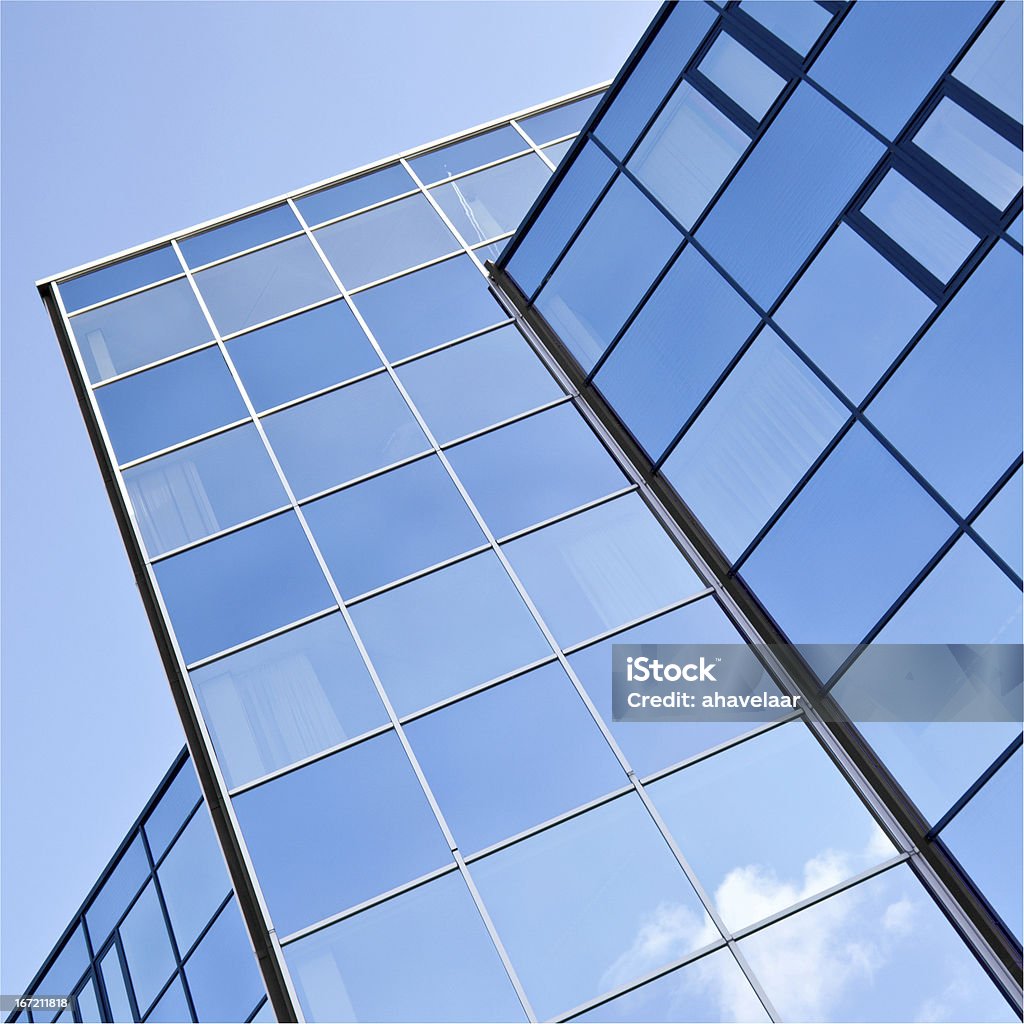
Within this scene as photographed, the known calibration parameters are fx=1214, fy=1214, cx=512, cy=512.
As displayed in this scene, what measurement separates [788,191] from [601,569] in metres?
5.21

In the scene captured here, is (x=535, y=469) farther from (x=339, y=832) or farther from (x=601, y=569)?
(x=339, y=832)

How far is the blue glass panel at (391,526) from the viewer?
637 inches

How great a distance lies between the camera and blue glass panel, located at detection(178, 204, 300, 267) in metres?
21.8

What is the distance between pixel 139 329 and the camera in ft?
67.4

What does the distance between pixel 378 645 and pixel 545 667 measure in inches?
85.5

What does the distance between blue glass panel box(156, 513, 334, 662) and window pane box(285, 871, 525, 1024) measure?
4.40m

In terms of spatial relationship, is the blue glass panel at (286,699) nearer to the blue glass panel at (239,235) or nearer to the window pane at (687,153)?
the window pane at (687,153)

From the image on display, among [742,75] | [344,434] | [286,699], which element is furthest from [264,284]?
[742,75]

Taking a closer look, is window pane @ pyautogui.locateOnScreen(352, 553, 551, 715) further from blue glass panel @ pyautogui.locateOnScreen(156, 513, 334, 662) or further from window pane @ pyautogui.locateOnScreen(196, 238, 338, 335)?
window pane @ pyautogui.locateOnScreen(196, 238, 338, 335)

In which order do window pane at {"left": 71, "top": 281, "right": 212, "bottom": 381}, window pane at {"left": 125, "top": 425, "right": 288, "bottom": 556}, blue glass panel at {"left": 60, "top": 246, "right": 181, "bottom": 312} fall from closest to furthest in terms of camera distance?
window pane at {"left": 125, "top": 425, "right": 288, "bottom": 556}, window pane at {"left": 71, "top": 281, "right": 212, "bottom": 381}, blue glass panel at {"left": 60, "top": 246, "right": 181, "bottom": 312}

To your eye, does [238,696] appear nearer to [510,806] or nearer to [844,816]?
[510,806]

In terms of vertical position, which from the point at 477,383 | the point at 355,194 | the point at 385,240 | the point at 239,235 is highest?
the point at 239,235

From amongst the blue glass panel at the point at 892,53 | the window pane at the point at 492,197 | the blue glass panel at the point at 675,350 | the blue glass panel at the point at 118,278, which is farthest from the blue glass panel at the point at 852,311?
the blue glass panel at the point at 118,278

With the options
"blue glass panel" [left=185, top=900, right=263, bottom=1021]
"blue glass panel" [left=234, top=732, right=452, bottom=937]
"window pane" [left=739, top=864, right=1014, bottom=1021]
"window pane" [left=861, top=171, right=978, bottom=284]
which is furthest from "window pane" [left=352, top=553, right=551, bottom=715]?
"window pane" [left=861, top=171, right=978, bottom=284]
